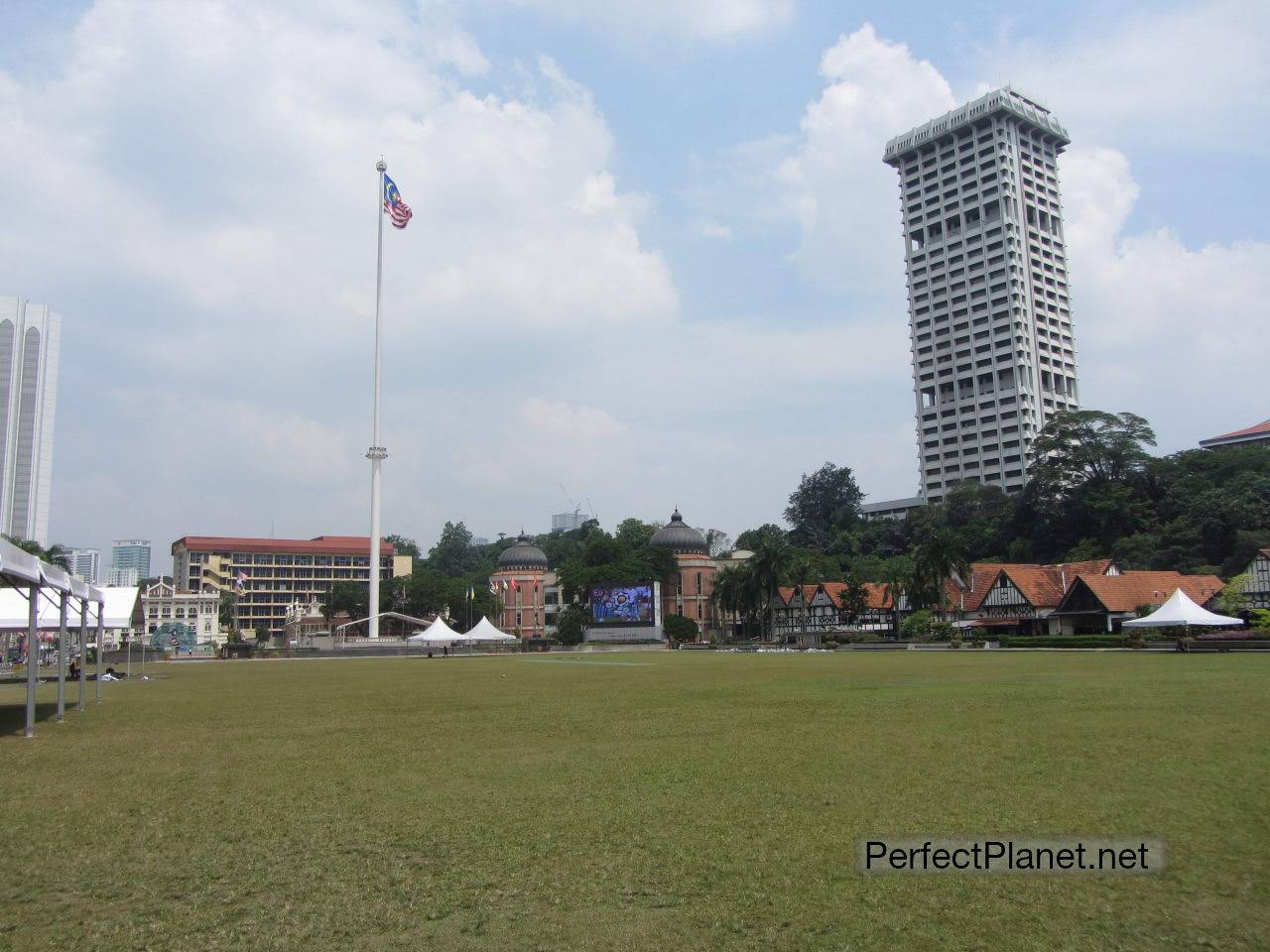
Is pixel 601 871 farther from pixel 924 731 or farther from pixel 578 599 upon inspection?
pixel 578 599

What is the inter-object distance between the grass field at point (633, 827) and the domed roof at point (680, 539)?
98.9 m

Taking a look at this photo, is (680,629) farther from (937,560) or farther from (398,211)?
(398,211)

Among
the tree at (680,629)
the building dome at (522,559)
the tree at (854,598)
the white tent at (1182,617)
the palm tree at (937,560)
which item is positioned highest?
the building dome at (522,559)

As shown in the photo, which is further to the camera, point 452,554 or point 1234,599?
point 452,554

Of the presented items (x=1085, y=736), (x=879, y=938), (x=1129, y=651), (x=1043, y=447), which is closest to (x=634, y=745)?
(x=1085, y=736)

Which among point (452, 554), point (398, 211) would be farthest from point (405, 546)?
point (398, 211)

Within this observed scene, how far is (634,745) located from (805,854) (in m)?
6.48

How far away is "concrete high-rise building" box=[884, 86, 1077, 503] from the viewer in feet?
473

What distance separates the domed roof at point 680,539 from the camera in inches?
4592

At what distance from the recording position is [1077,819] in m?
8.13

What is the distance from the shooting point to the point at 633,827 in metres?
8.53

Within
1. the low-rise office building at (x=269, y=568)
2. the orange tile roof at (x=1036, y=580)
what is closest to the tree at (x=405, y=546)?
the low-rise office building at (x=269, y=568)

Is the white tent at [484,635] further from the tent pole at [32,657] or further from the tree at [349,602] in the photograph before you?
the tent pole at [32,657]

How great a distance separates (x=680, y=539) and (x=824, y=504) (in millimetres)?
35587
